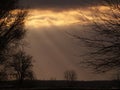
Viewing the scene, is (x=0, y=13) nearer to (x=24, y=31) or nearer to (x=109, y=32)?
(x=24, y=31)

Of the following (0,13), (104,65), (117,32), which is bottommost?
(104,65)

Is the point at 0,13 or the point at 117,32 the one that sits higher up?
the point at 0,13

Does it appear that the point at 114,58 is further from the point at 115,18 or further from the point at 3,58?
the point at 3,58

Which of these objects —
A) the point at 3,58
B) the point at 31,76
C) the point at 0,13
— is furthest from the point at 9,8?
the point at 31,76

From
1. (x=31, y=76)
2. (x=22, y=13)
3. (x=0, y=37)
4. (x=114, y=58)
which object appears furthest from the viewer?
(x=31, y=76)

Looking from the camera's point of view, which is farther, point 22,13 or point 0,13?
point 22,13

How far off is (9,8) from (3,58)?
3650 mm

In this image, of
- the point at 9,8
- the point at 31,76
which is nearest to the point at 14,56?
the point at 9,8

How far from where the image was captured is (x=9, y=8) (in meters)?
34.2

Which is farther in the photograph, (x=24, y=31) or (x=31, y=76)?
(x=31, y=76)

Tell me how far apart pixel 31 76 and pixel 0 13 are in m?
34.9

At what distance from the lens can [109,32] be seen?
2417 centimetres

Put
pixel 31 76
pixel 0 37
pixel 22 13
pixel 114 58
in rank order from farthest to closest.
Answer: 1. pixel 31 76
2. pixel 22 13
3. pixel 0 37
4. pixel 114 58

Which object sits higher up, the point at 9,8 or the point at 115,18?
the point at 9,8
